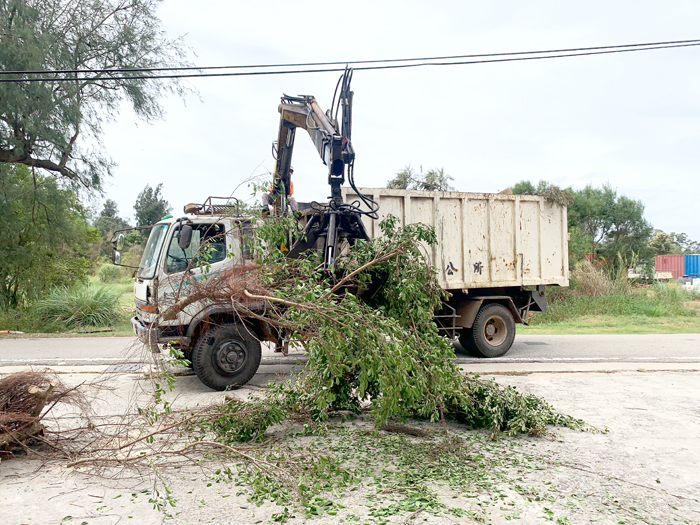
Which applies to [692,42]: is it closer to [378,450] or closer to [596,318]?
[596,318]

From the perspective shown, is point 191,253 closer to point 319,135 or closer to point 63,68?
point 319,135

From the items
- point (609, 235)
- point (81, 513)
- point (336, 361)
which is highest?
point (609, 235)

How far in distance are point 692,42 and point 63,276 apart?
1769cm

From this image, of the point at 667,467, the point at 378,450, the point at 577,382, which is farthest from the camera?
the point at 577,382

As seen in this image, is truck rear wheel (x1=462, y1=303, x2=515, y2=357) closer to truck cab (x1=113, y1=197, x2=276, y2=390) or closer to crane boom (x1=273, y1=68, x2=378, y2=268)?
crane boom (x1=273, y1=68, x2=378, y2=268)

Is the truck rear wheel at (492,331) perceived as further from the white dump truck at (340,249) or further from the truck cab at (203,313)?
the truck cab at (203,313)

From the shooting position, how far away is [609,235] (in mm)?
32219

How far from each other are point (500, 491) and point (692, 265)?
1445 inches

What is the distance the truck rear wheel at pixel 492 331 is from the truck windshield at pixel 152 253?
559 cm

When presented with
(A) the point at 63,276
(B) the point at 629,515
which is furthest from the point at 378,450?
(A) the point at 63,276

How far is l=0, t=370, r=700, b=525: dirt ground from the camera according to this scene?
339cm

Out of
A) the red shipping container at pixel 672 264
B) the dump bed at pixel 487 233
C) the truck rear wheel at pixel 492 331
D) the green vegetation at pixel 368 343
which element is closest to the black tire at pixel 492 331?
the truck rear wheel at pixel 492 331

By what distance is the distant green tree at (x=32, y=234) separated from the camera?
569 inches

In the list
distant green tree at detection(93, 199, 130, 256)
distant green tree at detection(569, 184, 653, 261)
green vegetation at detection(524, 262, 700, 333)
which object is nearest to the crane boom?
green vegetation at detection(524, 262, 700, 333)
